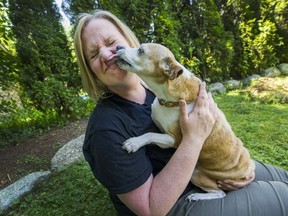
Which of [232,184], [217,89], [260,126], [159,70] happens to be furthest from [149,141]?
[217,89]

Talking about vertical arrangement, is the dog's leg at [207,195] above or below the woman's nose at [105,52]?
below

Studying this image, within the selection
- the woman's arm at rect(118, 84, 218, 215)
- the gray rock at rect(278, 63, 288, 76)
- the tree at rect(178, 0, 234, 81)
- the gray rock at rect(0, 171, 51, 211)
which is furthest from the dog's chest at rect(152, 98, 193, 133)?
the gray rock at rect(278, 63, 288, 76)

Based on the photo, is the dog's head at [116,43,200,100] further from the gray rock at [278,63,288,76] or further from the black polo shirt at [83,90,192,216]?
the gray rock at [278,63,288,76]

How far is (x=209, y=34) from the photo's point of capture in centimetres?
805

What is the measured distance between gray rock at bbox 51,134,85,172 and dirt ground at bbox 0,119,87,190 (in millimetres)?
152

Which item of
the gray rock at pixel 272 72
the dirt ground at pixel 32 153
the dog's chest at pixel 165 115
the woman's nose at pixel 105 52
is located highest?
the woman's nose at pixel 105 52

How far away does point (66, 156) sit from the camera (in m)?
3.71

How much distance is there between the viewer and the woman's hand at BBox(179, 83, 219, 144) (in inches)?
63.8

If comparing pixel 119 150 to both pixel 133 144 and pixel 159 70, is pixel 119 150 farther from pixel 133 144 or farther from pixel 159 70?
pixel 159 70

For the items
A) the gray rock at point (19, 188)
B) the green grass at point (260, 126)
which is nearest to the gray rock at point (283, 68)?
the green grass at point (260, 126)

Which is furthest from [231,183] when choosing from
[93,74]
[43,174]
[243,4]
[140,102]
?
[243,4]

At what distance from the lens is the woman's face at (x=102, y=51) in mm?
1760

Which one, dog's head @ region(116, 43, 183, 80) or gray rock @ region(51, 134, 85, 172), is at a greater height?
dog's head @ region(116, 43, 183, 80)

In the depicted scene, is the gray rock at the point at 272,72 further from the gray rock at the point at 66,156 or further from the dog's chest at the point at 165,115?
the dog's chest at the point at 165,115
